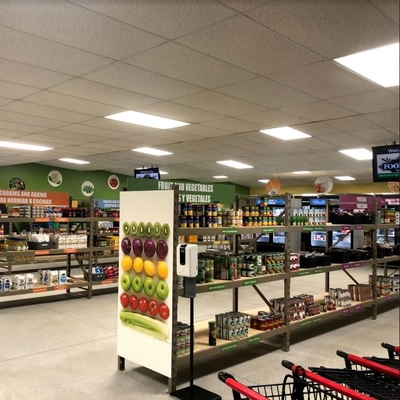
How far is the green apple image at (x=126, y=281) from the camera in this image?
4457mm

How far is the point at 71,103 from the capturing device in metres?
5.77

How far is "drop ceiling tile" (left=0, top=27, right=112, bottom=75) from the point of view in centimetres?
355

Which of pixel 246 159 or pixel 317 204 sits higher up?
pixel 246 159

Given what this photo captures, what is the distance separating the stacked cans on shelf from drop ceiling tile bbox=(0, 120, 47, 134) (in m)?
4.95

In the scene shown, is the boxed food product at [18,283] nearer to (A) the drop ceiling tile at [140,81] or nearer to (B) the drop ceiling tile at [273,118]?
(A) the drop ceiling tile at [140,81]

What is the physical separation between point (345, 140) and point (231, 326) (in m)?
5.14

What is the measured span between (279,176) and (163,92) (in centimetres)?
1239

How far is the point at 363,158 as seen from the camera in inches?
438

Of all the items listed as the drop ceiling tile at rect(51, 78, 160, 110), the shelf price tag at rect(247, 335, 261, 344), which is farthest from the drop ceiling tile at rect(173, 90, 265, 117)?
the shelf price tag at rect(247, 335, 261, 344)

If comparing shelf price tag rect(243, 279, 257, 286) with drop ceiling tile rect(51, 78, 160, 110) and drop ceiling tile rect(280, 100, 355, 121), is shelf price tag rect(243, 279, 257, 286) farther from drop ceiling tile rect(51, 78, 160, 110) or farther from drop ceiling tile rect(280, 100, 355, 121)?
drop ceiling tile rect(51, 78, 160, 110)

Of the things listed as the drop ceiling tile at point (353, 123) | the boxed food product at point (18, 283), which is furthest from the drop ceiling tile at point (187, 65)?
the boxed food product at point (18, 283)

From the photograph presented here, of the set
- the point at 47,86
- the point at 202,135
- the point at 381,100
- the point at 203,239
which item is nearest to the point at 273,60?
the point at 381,100

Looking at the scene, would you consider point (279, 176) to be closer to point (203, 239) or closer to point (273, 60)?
point (203, 239)

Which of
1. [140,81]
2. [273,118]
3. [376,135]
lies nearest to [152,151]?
[273,118]
